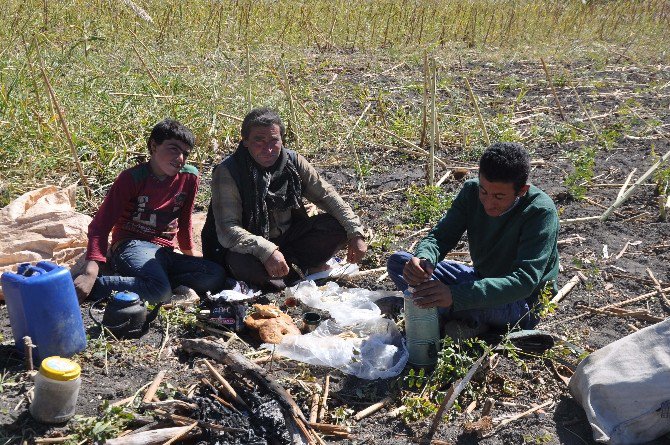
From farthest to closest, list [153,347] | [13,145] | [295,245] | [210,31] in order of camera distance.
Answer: [210,31] < [13,145] < [295,245] < [153,347]

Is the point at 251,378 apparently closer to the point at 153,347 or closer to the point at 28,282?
the point at 153,347

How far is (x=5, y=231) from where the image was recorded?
4.59 m

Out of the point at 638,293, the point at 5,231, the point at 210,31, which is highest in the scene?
the point at 210,31

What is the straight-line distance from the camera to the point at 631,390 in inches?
116

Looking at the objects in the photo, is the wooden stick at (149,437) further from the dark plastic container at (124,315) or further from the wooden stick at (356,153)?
the wooden stick at (356,153)

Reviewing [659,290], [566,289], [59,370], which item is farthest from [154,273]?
[659,290]

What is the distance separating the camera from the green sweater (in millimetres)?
3328

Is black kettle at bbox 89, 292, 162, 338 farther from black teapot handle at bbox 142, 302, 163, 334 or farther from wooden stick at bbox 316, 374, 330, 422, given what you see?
wooden stick at bbox 316, 374, 330, 422

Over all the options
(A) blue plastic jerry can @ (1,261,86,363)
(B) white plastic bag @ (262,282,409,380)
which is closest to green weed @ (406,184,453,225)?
(B) white plastic bag @ (262,282,409,380)

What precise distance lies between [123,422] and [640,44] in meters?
12.4

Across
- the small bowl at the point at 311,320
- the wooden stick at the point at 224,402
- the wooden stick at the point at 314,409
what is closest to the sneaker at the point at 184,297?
the small bowl at the point at 311,320

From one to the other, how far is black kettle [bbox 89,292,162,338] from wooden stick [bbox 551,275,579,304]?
2236 mm

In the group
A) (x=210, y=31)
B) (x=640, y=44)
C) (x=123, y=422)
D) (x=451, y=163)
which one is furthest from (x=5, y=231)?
(x=640, y=44)

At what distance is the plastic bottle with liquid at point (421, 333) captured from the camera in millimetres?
3449
